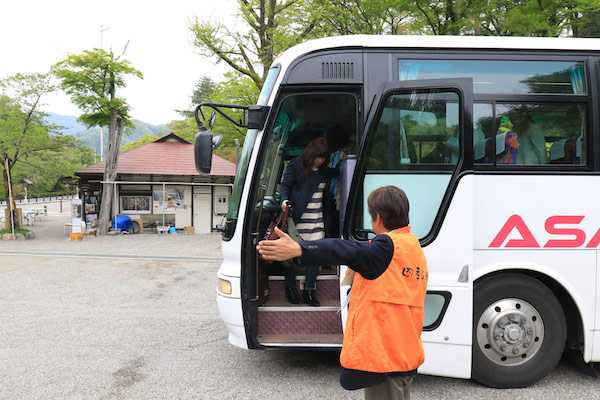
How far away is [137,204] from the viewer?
19.8 metres

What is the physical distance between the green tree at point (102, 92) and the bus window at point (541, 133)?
16879 millimetres

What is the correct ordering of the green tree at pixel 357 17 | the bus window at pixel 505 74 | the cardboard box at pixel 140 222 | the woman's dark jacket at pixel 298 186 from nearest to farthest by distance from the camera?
the bus window at pixel 505 74 → the woman's dark jacket at pixel 298 186 → the green tree at pixel 357 17 → the cardboard box at pixel 140 222

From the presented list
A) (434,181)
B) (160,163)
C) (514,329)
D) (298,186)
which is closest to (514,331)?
(514,329)

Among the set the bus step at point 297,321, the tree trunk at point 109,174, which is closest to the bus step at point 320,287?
the bus step at point 297,321

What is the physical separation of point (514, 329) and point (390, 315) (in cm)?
229

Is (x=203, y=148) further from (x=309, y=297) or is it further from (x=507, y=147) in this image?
(x=507, y=147)

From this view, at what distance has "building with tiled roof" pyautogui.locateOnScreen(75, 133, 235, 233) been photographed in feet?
63.6

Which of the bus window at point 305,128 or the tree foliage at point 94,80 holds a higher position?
the tree foliage at point 94,80

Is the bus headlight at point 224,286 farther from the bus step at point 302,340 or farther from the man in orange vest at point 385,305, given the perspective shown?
the man in orange vest at point 385,305

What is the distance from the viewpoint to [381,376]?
201 centimetres

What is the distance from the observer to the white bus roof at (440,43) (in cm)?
377

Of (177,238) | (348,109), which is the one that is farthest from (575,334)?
(177,238)

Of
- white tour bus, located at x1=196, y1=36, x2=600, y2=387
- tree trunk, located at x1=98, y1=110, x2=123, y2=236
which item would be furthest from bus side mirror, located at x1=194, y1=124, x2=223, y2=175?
tree trunk, located at x1=98, y1=110, x2=123, y2=236

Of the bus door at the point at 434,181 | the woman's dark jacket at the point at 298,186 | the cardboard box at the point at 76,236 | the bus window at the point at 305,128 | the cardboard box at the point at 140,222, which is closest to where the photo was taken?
the bus door at the point at 434,181
